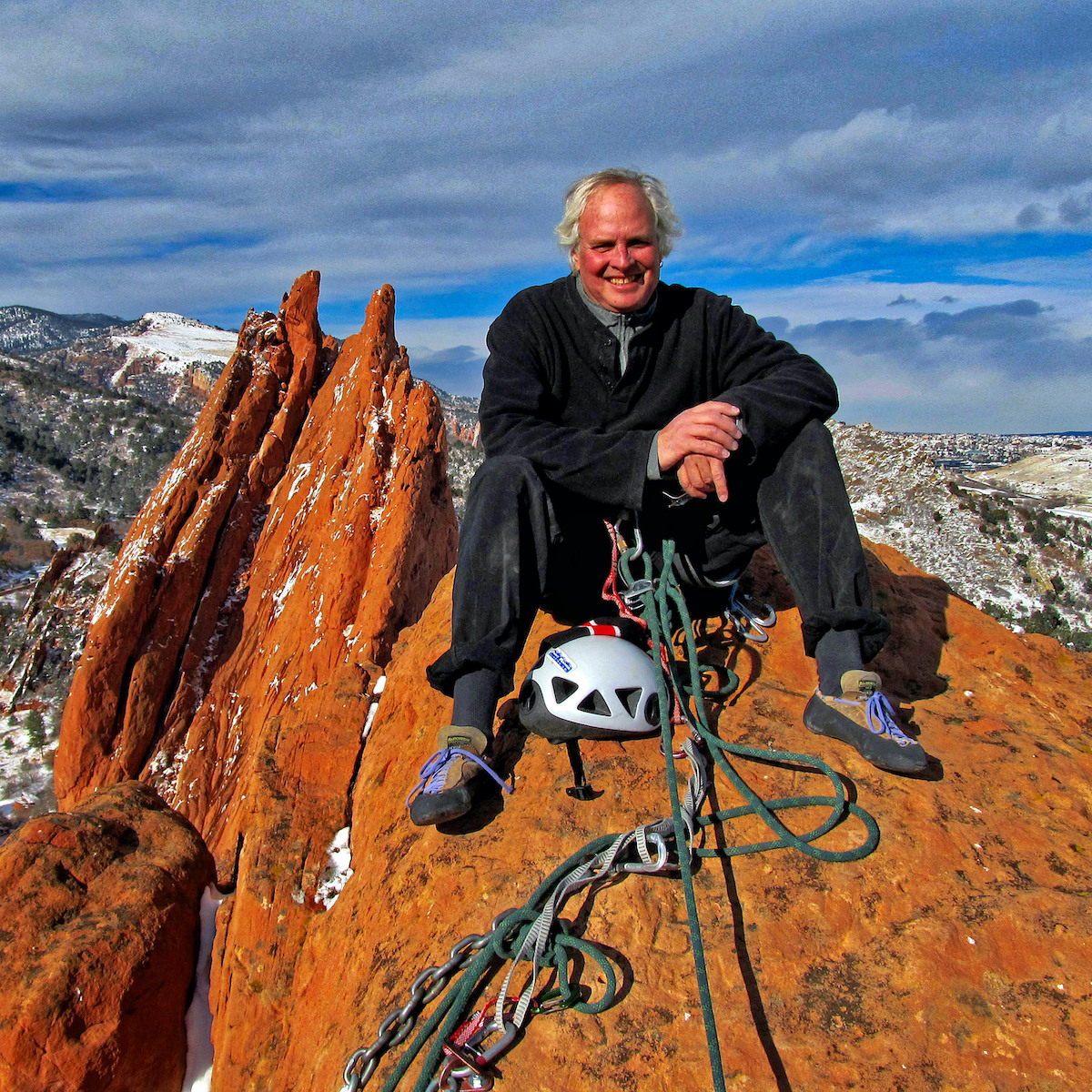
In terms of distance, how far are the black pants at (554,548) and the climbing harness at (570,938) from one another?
520 millimetres

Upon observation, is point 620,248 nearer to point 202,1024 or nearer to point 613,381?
point 613,381

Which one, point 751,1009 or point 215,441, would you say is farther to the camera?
point 215,441

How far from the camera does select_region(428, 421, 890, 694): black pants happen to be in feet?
9.25

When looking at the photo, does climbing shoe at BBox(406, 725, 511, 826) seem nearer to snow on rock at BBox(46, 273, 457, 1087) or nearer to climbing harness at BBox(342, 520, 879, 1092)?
climbing harness at BBox(342, 520, 879, 1092)

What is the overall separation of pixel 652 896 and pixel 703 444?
167cm

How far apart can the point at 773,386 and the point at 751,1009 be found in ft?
7.49

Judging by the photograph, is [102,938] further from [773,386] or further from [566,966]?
[773,386]

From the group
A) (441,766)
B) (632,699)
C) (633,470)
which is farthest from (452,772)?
(633,470)

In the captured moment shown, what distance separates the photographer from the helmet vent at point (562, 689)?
111 inches

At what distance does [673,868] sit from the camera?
2.37 m

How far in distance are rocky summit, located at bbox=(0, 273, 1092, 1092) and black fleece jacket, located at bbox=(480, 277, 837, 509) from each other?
46.8 inches

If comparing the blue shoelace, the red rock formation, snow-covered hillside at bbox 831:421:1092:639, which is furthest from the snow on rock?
snow-covered hillside at bbox 831:421:1092:639

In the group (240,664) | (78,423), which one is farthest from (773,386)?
(78,423)

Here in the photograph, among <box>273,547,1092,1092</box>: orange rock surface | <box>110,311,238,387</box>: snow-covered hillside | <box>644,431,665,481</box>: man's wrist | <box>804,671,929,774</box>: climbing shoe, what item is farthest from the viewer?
<box>110,311,238,387</box>: snow-covered hillside
